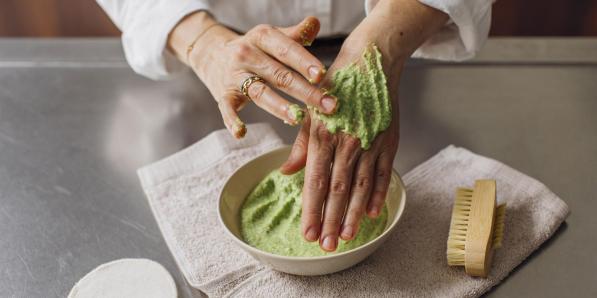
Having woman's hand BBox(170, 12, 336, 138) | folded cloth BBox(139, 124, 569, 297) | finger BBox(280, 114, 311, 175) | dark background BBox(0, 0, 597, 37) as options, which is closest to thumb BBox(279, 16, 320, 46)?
woman's hand BBox(170, 12, 336, 138)

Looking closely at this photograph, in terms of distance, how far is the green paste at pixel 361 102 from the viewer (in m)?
0.75

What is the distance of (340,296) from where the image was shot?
2.39ft

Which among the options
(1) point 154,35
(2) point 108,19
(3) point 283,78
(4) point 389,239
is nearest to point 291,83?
(3) point 283,78

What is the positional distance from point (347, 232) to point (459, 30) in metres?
0.41

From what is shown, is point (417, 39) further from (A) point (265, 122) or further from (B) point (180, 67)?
(B) point (180, 67)

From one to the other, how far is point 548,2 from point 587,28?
0.15 metres

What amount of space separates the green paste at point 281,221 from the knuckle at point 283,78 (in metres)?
0.13

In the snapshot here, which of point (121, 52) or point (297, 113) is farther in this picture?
point (121, 52)

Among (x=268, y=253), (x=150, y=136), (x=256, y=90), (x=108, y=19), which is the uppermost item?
(x=256, y=90)

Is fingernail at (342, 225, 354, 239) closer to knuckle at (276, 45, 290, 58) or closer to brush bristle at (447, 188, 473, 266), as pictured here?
brush bristle at (447, 188, 473, 266)

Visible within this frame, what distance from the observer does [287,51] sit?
0.77m

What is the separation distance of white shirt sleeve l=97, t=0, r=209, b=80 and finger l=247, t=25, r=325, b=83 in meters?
0.22

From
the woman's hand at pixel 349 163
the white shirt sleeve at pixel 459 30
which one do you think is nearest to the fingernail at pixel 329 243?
the woman's hand at pixel 349 163

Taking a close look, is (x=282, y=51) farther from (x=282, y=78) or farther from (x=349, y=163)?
(x=349, y=163)
